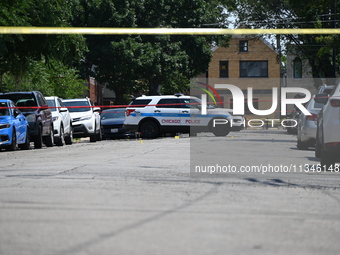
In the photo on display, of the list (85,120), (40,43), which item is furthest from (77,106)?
(40,43)

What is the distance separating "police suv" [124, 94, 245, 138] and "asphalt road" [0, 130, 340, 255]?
771 inches

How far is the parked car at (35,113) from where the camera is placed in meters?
25.9

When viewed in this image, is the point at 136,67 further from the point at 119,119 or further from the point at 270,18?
the point at 119,119

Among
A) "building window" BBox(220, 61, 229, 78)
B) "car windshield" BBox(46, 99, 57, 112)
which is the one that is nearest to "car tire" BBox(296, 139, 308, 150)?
"car windshield" BBox(46, 99, 57, 112)

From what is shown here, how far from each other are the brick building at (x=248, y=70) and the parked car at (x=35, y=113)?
55867mm

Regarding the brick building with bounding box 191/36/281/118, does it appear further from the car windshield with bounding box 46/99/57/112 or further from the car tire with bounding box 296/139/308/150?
the car tire with bounding box 296/139/308/150

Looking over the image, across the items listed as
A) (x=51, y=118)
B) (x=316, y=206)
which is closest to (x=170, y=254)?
(x=316, y=206)

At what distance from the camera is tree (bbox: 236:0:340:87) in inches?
1750

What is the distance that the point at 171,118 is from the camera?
113 feet

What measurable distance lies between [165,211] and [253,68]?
247 feet

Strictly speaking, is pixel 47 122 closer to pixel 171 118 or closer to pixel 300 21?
pixel 171 118

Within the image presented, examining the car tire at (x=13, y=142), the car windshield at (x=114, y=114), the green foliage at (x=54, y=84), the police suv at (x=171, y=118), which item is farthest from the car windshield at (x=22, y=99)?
the car windshield at (x=114, y=114)

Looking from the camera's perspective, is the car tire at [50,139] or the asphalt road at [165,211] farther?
the car tire at [50,139]

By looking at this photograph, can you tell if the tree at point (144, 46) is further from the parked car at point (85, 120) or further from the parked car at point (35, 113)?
the parked car at point (35, 113)
